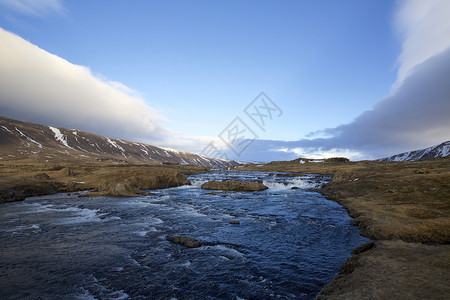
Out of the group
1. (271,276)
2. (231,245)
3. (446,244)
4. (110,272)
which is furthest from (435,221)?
(110,272)

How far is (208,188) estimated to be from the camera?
5153 cm

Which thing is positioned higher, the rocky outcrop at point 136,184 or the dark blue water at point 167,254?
the rocky outcrop at point 136,184

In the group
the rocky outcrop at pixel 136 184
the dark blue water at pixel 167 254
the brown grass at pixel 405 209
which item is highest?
the brown grass at pixel 405 209

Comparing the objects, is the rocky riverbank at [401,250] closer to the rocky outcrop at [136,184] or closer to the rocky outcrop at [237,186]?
the rocky outcrop at [237,186]

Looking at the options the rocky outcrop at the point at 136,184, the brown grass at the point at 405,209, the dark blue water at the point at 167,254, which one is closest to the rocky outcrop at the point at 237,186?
the rocky outcrop at the point at 136,184

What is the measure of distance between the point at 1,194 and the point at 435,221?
49799 millimetres

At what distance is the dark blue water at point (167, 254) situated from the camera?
10.5 m

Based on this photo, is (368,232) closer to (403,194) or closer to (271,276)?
(271,276)

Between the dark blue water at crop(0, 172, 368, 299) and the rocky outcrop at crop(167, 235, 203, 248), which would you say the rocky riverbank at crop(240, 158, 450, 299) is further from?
the rocky outcrop at crop(167, 235, 203, 248)

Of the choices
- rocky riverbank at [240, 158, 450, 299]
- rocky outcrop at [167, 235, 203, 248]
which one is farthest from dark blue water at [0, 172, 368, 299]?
rocky riverbank at [240, 158, 450, 299]

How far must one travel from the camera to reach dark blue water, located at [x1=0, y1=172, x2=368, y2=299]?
1053cm

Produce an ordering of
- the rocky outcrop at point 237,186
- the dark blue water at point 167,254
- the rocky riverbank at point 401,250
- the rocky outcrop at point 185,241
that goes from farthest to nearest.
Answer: the rocky outcrop at point 237,186, the rocky outcrop at point 185,241, the dark blue water at point 167,254, the rocky riverbank at point 401,250

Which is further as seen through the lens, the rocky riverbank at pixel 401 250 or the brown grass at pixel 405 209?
the brown grass at pixel 405 209

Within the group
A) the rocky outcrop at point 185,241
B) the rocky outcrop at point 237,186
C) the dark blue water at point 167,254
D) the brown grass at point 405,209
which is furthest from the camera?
the rocky outcrop at point 237,186
